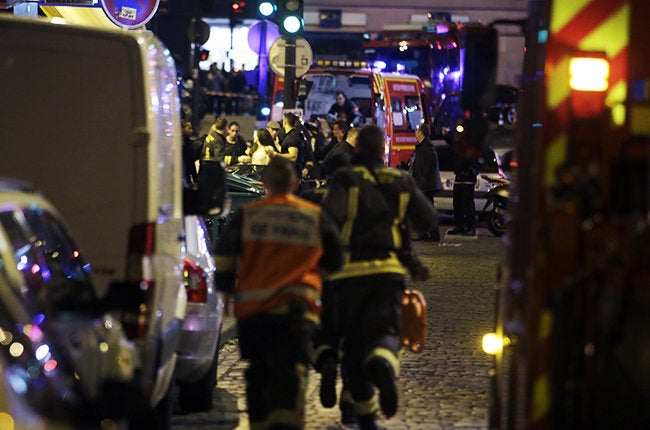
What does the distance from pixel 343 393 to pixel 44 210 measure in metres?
3.67

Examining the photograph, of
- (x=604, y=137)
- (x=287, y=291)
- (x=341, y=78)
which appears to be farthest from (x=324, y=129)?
(x=604, y=137)

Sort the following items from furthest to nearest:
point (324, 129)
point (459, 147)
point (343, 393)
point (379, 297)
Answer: point (324, 129) < point (343, 393) < point (379, 297) < point (459, 147)

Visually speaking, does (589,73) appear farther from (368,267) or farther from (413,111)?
(413,111)

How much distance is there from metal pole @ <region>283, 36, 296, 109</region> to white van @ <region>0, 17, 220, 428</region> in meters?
15.5

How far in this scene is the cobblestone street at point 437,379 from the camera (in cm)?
945

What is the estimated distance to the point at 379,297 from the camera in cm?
863

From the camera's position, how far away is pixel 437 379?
36.2 ft

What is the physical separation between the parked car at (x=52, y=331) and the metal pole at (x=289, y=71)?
16997 millimetres

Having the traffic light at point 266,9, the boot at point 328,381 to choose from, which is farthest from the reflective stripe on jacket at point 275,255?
the traffic light at point 266,9

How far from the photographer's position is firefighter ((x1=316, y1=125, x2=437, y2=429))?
8586 millimetres

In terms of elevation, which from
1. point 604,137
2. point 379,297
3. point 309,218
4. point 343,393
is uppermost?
point 604,137

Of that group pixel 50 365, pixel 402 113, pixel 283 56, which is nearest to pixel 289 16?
pixel 283 56

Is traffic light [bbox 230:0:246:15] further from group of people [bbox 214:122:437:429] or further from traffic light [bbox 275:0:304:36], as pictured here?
group of people [bbox 214:122:437:429]

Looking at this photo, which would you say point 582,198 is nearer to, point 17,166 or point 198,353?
point 17,166
